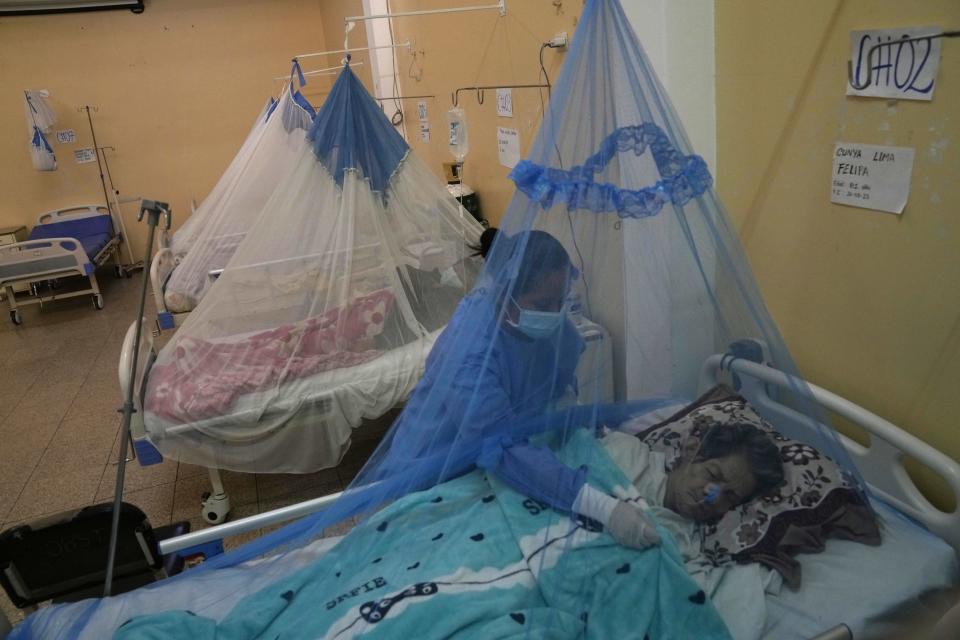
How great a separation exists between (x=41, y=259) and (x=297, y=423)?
3.89 m

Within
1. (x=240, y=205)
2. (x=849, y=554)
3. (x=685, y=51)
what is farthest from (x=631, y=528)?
(x=240, y=205)

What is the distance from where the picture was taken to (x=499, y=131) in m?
3.01

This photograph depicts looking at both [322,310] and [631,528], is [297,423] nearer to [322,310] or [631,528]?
[322,310]

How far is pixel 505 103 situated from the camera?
9.36ft

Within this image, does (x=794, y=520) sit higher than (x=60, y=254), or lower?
lower

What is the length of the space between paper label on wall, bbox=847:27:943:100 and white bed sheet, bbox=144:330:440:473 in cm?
167

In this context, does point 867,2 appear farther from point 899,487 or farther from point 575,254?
point 899,487

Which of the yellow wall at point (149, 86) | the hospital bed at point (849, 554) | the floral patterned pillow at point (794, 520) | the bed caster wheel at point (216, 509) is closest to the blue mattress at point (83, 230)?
the yellow wall at point (149, 86)

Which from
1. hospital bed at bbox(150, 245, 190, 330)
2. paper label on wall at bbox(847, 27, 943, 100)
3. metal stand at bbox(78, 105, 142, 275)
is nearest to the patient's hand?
paper label on wall at bbox(847, 27, 943, 100)

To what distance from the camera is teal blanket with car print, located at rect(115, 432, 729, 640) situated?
4.05 feet

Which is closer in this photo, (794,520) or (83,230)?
(794,520)

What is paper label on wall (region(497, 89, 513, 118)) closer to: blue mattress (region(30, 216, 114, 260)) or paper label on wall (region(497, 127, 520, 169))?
paper label on wall (region(497, 127, 520, 169))

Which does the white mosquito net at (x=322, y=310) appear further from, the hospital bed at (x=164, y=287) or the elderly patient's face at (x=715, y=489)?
the elderly patient's face at (x=715, y=489)

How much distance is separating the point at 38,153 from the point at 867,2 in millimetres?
6716
